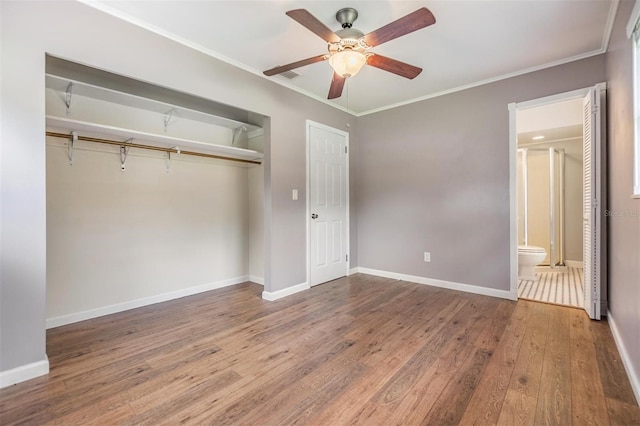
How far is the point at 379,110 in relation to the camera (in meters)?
4.43

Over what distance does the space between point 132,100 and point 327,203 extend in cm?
255

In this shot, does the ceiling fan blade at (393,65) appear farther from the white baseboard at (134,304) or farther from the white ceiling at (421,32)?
the white baseboard at (134,304)

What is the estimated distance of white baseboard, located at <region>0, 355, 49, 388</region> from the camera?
1752 millimetres

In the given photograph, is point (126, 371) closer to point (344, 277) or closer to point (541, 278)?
point (344, 277)

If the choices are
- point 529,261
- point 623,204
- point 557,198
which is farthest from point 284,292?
point 557,198

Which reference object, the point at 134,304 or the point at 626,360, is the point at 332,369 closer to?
the point at 626,360

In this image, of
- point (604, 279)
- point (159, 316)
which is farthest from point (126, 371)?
point (604, 279)

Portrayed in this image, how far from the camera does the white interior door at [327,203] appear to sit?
3.89m

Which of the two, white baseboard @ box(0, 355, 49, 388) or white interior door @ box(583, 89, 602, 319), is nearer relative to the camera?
white baseboard @ box(0, 355, 49, 388)

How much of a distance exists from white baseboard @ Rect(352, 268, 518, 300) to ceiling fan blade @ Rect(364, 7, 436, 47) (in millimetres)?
3034

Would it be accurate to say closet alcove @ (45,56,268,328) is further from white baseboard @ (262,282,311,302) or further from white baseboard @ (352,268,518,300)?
white baseboard @ (352,268,518,300)

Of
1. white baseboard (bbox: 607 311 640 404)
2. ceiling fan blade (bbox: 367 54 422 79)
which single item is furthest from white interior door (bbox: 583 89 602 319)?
ceiling fan blade (bbox: 367 54 422 79)

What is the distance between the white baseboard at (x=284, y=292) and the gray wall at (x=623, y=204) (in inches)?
114

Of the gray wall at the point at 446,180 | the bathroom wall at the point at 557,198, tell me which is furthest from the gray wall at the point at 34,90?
the bathroom wall at the point at 557,198
